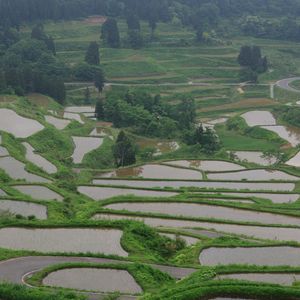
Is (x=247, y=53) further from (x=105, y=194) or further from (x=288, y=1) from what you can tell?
(x=105, y=194)

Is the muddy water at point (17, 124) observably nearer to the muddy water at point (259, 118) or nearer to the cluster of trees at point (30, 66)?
the cluster of trees at point (30, 66)

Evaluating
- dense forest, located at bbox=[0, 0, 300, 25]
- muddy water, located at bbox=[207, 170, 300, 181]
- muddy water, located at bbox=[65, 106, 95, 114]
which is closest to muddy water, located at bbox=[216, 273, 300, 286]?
muddy water, located at bbox=[207, 170, 300, 181]

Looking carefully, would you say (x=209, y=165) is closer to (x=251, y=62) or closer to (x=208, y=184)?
(x=208, y=184)

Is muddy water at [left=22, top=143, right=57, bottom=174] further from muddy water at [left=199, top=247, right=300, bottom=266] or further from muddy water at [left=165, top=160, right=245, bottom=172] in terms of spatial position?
muddy water at [left=199, top=247, right=300, bottom=266]

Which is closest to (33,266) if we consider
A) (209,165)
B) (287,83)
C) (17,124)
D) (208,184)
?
(208,184)

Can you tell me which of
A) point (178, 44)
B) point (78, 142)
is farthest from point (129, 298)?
point (178, 44)

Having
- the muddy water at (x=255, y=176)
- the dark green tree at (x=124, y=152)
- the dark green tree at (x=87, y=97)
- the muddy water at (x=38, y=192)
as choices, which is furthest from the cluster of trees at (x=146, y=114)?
the muddy water at (x=38, y=192)
